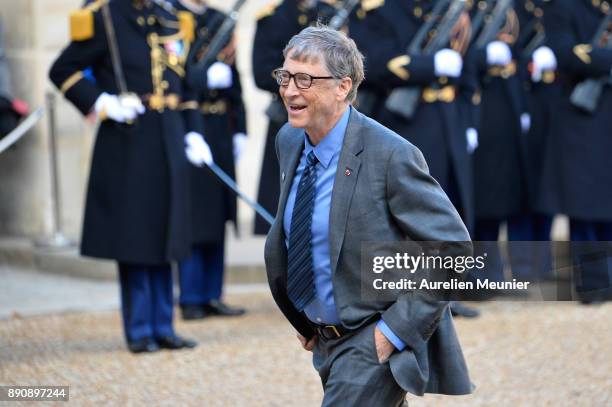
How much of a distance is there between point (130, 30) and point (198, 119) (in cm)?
68

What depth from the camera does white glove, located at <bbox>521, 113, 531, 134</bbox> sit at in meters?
8.37

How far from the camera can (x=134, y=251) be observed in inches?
248

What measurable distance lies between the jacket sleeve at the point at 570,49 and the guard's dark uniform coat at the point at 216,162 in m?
1.91

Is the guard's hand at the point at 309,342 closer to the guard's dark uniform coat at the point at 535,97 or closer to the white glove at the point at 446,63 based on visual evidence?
the white glove at the point at 446,63

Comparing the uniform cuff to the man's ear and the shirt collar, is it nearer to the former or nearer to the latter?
the shirt collar

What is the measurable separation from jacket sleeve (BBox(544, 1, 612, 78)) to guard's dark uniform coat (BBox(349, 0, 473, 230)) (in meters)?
0.80

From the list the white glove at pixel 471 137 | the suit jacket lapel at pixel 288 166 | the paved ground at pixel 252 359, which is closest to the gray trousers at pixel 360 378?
the suit jacket lapel at pixel 288 166

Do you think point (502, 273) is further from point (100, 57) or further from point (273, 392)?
point (100, 57)

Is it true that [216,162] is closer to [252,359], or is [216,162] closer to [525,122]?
[252,359]

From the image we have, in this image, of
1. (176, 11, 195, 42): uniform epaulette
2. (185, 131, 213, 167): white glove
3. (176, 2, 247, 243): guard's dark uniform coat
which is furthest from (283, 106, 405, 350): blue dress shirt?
(176, 2, 247, 243): guard's dark uniform coat

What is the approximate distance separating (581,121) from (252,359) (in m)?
2.80

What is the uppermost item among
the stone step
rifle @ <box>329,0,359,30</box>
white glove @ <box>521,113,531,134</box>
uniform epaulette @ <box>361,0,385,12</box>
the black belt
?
uniform epaulette @ <box>361,0,385,12</box>

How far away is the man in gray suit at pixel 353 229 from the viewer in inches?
134

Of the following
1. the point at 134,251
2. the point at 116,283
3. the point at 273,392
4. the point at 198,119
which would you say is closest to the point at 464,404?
the point at 273,392
